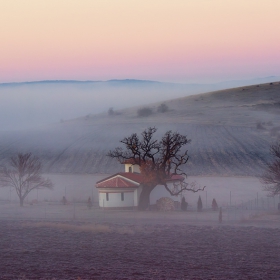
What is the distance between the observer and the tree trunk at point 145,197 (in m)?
65.6

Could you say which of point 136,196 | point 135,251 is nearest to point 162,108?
point 136,196

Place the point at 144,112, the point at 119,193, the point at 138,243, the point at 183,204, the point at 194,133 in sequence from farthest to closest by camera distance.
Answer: the point at 144,112 < the point at 194,133 < the point at 119,193 < the point at 183,204 < the point at 138,243

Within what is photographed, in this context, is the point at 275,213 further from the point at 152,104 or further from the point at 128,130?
the point at 152,104

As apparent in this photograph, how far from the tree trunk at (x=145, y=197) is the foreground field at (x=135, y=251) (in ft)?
51.8

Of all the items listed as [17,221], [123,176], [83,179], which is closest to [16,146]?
[83,179]

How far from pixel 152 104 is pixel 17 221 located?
137310 millimetres

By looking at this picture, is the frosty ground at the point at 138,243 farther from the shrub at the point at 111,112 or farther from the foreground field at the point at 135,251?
the shrub at the point at 111,112

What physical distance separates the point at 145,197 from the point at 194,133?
60198 mm

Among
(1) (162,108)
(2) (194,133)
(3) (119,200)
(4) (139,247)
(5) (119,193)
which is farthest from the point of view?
(1) (162,108)

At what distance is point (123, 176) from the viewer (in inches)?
2729

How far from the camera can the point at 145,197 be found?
216ft

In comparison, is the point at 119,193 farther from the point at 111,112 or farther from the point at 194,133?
the point at 111,112

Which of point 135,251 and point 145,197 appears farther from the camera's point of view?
point 145,197

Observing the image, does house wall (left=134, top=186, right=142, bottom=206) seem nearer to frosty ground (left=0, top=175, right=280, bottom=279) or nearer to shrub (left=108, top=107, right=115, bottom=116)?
frosty ground (left=0, top=175, right=280, bottom=279)
